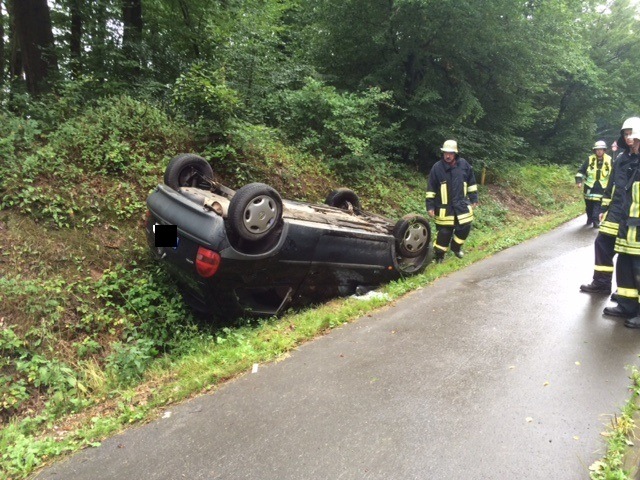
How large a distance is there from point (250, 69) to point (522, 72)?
22.0ft

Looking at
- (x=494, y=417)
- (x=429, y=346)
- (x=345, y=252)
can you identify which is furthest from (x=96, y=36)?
(x=494, y=417)

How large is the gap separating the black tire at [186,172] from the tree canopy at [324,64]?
A: 1835 mm

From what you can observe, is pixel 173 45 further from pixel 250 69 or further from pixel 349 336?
pixel 349 336

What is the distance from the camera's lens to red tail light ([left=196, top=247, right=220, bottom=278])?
3.72m

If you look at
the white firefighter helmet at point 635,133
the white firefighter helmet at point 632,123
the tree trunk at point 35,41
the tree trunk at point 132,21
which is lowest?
the white firefighter helmet at point 635,133

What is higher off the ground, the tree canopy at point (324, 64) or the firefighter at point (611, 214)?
the tree canopy at point (324, 64)

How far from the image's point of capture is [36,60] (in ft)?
25.9

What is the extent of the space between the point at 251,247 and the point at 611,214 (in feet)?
12.8

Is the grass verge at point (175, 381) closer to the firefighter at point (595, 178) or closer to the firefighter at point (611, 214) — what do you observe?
the firefighter at point (611, 214)

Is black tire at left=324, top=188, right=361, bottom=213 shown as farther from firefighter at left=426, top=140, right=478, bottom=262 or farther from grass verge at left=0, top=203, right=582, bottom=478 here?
grass verge at left=0, top=203, right=582, bottom=478

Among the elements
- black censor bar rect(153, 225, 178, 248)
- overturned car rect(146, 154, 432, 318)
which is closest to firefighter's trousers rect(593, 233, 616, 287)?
overturned car rect(146, 154, 432, 318)

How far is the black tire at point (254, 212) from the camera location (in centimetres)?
374

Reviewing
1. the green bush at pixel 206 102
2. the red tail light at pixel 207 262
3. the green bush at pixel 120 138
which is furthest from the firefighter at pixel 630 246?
the green bush at pixel 120 138

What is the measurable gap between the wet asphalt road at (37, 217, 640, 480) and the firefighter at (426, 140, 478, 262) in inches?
95.7
